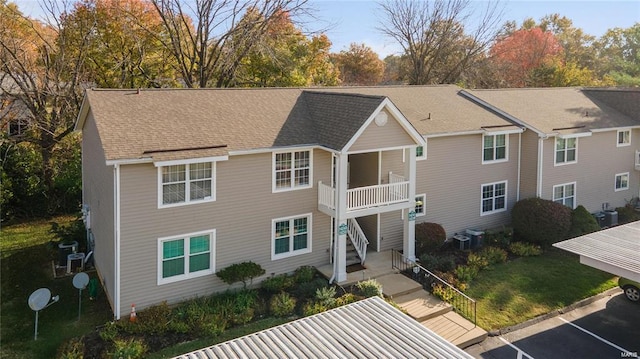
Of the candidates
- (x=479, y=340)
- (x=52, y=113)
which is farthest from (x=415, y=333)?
(x=52, y=113)

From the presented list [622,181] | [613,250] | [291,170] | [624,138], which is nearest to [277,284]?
[291,170]

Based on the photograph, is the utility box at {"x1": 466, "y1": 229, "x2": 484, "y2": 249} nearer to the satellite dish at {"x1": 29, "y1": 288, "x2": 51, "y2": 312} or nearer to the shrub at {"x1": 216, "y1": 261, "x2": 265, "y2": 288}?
the shrub at {"x1": 216, "y1": 261, "x2": 265, "y2": 288}

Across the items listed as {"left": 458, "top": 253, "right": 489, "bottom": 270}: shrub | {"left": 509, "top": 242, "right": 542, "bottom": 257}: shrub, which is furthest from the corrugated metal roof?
{"left": 509, "top": 242, "right": 542, "bottom": 257}: shrub

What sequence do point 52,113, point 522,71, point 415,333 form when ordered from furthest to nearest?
point 522,71 → point 52,113 → point 415,333

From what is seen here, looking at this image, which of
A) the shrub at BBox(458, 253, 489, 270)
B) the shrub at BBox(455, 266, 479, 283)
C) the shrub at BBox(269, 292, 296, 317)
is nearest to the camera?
the shrub at BBox(269, 292, 296, 317)

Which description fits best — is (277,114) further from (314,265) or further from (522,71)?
(522,71)
